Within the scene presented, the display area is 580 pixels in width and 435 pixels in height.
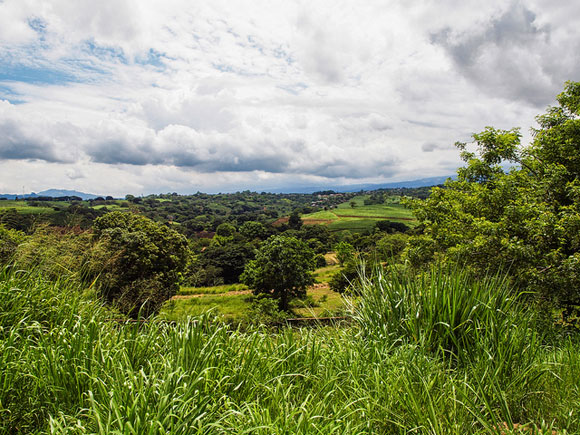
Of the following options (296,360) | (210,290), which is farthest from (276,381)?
(210,290)

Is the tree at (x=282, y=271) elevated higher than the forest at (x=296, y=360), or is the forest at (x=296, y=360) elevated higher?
the forest at (x=296, y=360)

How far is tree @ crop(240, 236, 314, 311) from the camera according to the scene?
32.5m

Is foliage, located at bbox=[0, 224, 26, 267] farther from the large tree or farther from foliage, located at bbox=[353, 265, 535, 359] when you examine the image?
the large tree

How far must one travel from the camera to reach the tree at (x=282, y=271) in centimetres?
3250

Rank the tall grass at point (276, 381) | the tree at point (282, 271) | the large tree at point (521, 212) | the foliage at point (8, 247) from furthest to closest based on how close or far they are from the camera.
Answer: the tree at point (282, 271) → the large tree at point (521, 212) → the foliage at point (8, 247) → the tall grass at point (276, 381)

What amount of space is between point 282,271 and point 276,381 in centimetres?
2976

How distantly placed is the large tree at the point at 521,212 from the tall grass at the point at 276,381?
4197 mm

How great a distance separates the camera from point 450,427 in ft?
7.37

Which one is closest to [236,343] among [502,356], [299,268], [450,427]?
[450,427]

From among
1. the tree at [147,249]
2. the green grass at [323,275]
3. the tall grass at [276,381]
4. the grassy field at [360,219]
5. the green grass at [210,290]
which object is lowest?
the green grass at [323,275]

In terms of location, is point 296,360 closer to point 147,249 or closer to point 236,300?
point 147,249

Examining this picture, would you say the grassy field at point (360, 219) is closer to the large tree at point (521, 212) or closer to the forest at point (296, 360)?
the large tree at point (521, 212)

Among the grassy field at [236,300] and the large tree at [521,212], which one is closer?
the large tree at [521,212]

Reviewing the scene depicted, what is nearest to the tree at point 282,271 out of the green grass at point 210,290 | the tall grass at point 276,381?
the green grass at point 210,290
